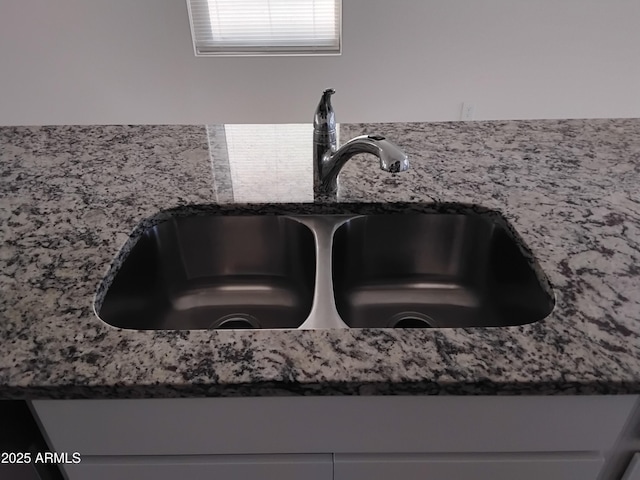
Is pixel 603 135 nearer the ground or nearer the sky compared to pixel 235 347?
nearer the sky

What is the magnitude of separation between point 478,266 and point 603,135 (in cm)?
56

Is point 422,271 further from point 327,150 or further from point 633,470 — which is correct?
point 633,470

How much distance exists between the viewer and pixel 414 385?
1.89 feet

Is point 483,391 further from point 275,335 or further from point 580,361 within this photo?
point 275,335

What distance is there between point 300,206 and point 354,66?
2.21 meters

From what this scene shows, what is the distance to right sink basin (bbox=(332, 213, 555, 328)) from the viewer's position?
0.95 metres

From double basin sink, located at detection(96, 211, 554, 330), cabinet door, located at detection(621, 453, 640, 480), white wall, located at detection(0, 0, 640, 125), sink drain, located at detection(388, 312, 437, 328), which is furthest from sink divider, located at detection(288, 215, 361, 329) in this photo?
white wall, located at detection(0, 0, 640, 125)

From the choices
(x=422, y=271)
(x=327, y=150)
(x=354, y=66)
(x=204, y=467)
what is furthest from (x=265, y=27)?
(x=204, y=467)

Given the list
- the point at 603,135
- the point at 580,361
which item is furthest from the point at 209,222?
the point at 603,135

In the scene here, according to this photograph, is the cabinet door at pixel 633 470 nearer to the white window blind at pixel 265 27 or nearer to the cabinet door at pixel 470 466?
the cabinet door at pixel 470 466

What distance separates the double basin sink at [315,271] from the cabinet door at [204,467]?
0.91 feet

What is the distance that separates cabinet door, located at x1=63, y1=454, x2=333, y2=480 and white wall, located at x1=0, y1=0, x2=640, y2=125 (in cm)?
261

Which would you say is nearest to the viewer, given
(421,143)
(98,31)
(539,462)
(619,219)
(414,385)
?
(414,385)

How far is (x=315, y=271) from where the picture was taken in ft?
2.99
